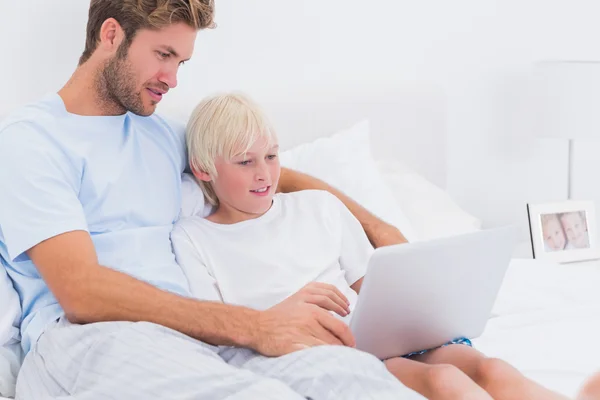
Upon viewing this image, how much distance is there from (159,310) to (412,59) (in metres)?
1.58

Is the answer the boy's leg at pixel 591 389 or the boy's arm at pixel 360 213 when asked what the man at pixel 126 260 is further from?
the boy's leg at pixel 591 389

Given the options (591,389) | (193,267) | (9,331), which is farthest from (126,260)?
(591,389)

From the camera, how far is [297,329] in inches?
54.1

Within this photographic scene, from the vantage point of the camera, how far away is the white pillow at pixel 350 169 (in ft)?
7.30

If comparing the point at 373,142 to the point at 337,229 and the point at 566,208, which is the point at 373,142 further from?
the point at 337,229

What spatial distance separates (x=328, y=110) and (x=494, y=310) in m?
0.81

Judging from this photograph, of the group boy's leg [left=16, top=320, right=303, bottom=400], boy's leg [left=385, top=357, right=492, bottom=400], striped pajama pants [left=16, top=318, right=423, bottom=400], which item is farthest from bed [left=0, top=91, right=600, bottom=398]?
boy's leg [left=16, top=320, right=303, bottom=400]

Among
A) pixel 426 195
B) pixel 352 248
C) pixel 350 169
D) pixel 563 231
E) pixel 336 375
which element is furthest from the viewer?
pixel 563 231

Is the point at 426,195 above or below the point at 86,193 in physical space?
below

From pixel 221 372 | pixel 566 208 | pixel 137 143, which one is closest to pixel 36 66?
pixel 137 143

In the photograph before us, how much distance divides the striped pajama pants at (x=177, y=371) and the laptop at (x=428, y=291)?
0.48ft

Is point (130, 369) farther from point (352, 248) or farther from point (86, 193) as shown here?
point (352, 248)

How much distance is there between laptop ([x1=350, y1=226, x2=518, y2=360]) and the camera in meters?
1.32

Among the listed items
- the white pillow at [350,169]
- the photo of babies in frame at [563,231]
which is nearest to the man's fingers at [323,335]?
the white pillow at [350,169]
